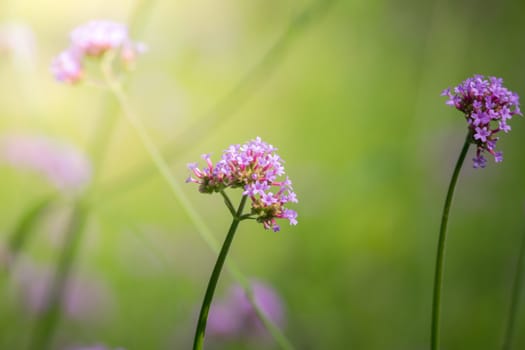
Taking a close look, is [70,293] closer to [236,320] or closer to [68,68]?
[236,320]

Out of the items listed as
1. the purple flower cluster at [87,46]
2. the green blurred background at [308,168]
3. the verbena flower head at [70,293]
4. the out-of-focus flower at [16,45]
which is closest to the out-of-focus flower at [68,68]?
the purple flower cluster at [87,46]

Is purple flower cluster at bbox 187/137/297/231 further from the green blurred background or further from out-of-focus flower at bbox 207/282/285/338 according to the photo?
out-of-focus flower at bbox 207/282/285/338

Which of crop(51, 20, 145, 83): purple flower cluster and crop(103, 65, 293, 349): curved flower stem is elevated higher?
crop(51, 20, 145, 83): purple flower cluster

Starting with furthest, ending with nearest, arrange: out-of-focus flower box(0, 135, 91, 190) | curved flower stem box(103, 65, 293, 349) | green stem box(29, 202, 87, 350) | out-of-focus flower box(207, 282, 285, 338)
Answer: out-of-focus flower box(0, 135, 91, 190) → out-of-focus flower box(207, 282, 285, 338) → green stem box(29, 202, 87, 350) → curved flower stem box(103, 65, 293, 349)

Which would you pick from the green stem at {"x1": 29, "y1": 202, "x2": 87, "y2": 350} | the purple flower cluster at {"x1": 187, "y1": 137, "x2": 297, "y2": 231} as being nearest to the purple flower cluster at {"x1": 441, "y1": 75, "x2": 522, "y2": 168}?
the purple flower cluster at {"x1": 187, "y1": 137, "x2": 297, "y2": 231}

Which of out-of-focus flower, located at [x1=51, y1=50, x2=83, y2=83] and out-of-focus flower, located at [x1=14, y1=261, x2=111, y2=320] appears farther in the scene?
out-of-focus flower, located at [x1=14, y1=261, x2=111, y2=320]

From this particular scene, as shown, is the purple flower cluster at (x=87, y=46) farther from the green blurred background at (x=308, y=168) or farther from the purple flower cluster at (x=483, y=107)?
the purple flower cluster at (x=483, y=107)

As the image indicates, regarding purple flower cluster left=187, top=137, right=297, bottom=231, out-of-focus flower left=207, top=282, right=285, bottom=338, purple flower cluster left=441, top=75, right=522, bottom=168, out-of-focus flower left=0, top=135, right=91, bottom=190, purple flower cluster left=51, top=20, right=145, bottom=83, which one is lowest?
purple flower cluster left=441, top=75, right=522, bottom=168
